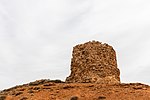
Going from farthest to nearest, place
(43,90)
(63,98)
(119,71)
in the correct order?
(119,71) < (43,90) < (63,98)

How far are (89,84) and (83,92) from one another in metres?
2.12

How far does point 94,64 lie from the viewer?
2866 centimetres

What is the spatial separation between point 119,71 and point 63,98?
25.5ft

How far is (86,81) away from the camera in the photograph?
28.4 meters

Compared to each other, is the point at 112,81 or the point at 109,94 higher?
the point at 112,81

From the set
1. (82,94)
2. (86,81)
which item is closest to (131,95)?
(82,94)

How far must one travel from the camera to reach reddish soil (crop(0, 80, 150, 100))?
78.1ft

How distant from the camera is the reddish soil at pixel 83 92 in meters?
23.8

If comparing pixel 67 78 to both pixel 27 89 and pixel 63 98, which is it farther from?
pixel 63 98

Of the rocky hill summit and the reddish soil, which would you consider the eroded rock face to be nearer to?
the rocky hill summit

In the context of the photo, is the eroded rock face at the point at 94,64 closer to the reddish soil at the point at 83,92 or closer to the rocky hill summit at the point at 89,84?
the rocky hill summit at the point at 89,84

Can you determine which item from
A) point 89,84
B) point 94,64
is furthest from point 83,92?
point 94,64

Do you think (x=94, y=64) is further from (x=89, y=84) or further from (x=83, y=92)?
(x=83, y=92)

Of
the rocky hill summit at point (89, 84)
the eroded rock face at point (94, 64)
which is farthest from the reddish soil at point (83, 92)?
the eroded rock face at point (94, 64)
